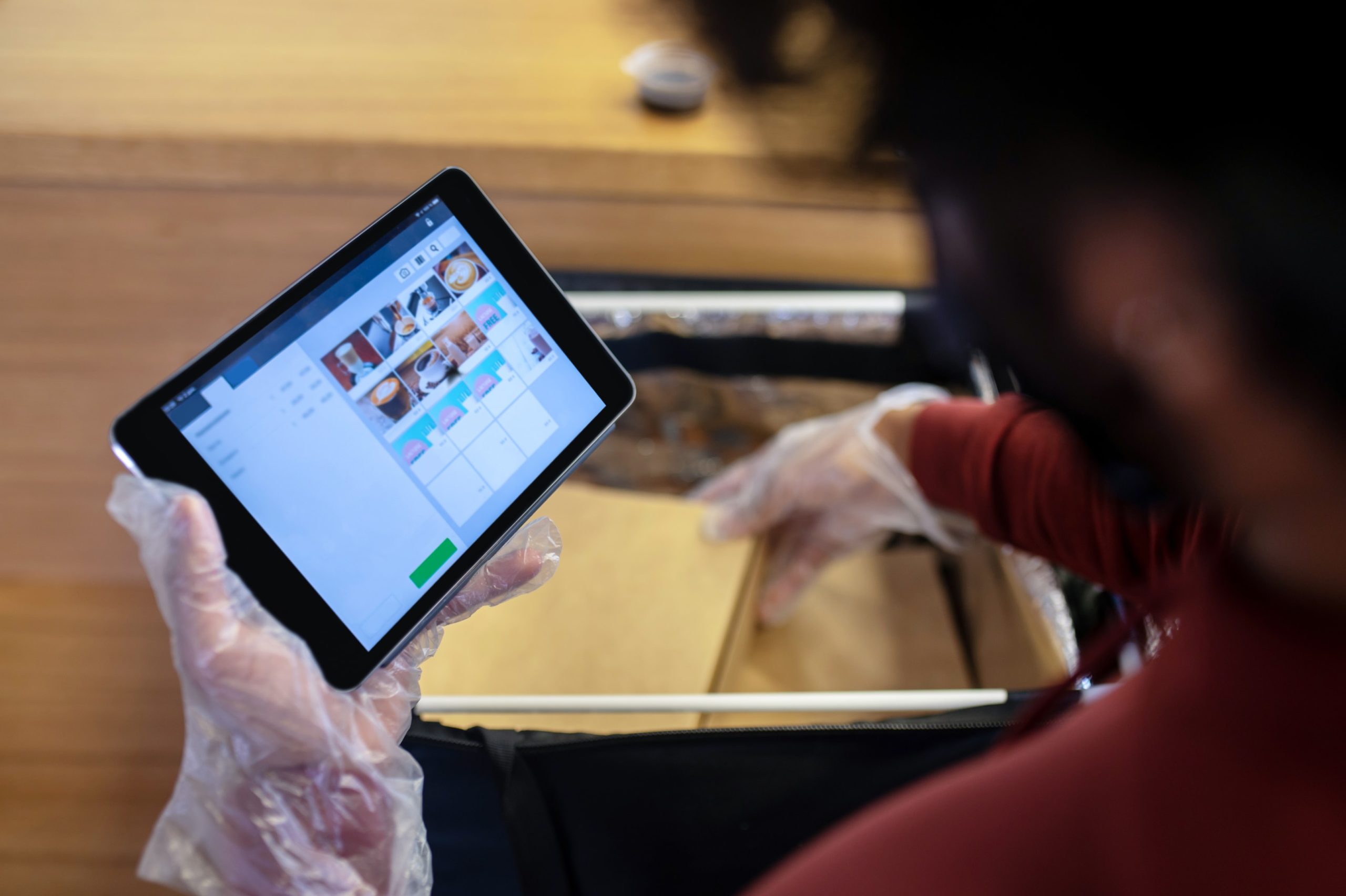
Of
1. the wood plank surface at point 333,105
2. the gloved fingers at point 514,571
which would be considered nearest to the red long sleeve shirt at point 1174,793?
the gloved fingers at point 514,571

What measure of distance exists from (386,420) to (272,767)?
0.64 ft

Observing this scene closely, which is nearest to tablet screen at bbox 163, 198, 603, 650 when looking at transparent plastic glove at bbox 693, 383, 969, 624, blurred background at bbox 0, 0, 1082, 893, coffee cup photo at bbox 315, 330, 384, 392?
coffee cup photo at bbox 315, 330, 384, 392

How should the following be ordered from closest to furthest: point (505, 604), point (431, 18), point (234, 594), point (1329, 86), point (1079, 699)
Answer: point (1329, 86) < point (234, 594) < point (1079, 699) < point (505, 604) < point (431, 18)

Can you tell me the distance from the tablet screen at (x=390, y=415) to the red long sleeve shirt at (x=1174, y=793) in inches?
9.7

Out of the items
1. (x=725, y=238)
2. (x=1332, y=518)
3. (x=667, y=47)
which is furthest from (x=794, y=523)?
(x=1332, y=518)

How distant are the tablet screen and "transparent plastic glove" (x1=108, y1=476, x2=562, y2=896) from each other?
0.12 feet

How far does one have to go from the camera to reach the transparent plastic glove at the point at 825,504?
79 centimetres

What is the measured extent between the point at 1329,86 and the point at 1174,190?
0.04m

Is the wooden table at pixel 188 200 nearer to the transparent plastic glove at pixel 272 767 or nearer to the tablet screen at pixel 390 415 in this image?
the transparent plastic glove at pixel 272 767

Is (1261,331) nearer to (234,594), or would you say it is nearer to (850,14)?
(850,14)

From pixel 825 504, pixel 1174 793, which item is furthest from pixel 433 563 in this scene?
pixel 825 504

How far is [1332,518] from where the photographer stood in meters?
0.25

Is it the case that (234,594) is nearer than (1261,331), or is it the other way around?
(1261,331)

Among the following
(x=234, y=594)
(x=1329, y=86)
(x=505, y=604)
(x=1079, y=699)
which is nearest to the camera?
(x=1329, y=86)
